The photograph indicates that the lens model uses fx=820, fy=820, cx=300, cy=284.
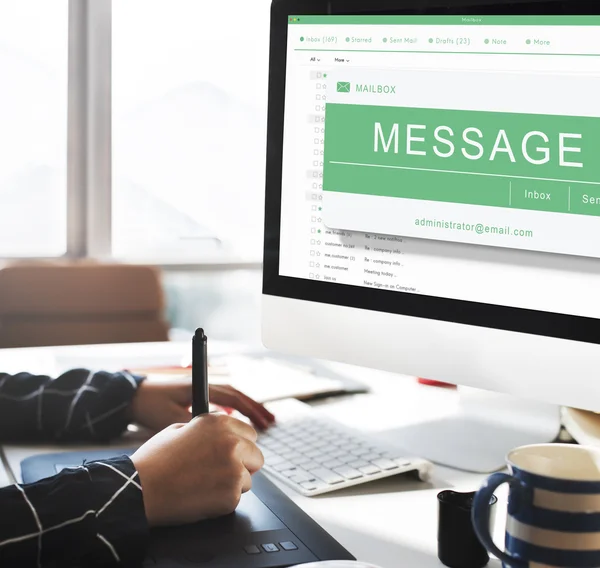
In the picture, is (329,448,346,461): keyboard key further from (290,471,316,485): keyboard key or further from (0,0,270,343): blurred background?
(0,0,270,343): blurred background

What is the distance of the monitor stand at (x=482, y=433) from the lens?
3.02ft

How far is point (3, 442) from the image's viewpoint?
97cm

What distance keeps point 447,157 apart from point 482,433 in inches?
14.2

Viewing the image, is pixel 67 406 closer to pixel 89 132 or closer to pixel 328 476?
pixel 328 476

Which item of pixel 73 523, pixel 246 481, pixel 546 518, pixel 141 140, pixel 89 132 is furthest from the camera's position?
pixel 141 140

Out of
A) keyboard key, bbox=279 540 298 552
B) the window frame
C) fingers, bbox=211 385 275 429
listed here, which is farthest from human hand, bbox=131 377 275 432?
the window frame

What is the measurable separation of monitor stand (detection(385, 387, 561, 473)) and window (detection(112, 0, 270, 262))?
8.03 ft

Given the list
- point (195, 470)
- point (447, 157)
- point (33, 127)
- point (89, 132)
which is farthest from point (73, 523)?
point (33, 127)

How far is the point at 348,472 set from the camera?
85 cm

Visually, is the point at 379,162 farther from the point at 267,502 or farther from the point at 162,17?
the point at 162,17

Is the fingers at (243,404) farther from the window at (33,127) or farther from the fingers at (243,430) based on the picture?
the window at (33,127)

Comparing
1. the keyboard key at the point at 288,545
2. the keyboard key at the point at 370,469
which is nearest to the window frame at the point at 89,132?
the keyboard key at the point at 370,469

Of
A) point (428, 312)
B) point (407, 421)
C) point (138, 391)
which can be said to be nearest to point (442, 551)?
point (428, 312)

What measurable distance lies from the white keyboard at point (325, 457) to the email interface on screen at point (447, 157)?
0.18 metres
